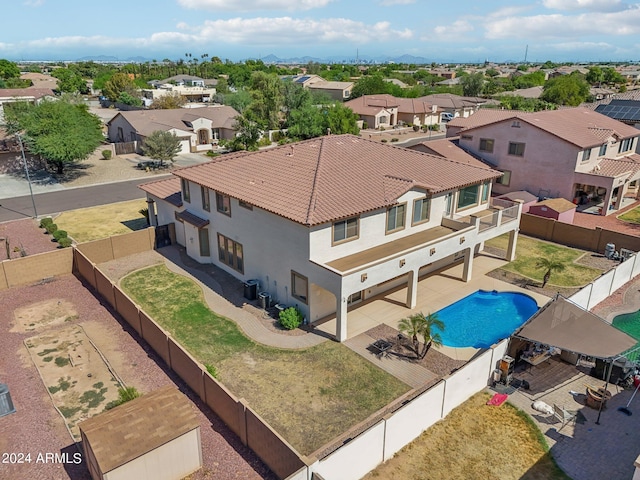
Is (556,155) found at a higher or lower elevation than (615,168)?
higher

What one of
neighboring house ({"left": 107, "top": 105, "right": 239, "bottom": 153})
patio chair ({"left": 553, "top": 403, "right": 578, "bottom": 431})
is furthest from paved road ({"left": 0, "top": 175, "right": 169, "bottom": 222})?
patio chair ({"left": 553, "top": 403, "right": 578, "bottom": 431})

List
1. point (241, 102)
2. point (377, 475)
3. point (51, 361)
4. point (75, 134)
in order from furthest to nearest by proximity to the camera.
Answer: point (241, 102) → point (75, 134) → point (51, 361) → point (377, 475)

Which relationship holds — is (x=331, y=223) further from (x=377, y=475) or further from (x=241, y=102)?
(x=241, y=102)

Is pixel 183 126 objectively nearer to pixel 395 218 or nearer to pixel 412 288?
pixel 395 218

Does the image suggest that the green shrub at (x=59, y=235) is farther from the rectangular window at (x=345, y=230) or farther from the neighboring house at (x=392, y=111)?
the neighboring house at (x=392, y=111)

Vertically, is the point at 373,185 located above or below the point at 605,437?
above

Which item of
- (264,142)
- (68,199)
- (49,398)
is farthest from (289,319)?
(264,142)

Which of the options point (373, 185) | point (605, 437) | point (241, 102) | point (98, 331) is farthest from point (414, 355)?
point (241, 102)
